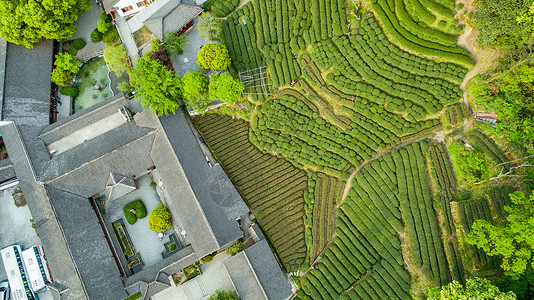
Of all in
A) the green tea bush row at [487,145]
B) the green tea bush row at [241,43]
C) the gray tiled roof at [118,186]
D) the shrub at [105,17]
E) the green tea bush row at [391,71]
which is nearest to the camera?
the green tea bush row at [487,145]

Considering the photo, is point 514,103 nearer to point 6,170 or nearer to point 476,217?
point 476,217

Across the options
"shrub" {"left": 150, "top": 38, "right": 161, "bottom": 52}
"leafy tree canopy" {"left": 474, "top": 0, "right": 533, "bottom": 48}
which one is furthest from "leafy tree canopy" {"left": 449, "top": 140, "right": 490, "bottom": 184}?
"shrub" {"left": 150, "top": 38, "right": 161, "bottom": 52}

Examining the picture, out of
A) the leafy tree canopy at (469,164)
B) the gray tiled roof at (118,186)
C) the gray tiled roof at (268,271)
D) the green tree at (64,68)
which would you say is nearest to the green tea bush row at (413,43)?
the leafy tree canopy at (469,164)

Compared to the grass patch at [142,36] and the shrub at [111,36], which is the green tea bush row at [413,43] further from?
the shrub at [111,36]

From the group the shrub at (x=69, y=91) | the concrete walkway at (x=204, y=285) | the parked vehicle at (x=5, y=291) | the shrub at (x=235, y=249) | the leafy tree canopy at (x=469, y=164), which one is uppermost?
the shrub at (x=69, y=91)

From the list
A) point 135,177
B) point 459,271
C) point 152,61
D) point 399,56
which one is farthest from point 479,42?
point 135,177
